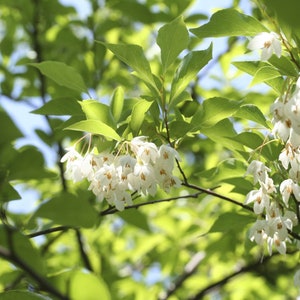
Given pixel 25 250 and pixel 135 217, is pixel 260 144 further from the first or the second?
pixel 25 250

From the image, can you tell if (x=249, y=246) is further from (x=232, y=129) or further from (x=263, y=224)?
(x=232, y=129)

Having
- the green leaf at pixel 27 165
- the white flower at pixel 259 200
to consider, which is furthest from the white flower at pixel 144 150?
the green leaf at pixel 27 165

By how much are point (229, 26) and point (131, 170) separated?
0.51m

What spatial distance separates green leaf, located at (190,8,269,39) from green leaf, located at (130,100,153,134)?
0.86 feet

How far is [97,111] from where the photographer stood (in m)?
1.71

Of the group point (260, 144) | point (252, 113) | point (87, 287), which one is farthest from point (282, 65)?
point (87, 287)

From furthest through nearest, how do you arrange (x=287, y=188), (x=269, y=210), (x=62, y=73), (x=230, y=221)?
1. (x=230, y=221)
2. (x=62, y=73)
3. (x=269, y=210)
4. (x=287, y=188)

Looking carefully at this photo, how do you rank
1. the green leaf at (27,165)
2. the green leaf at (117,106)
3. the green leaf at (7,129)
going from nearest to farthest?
the green leaf at (7,129), the green leaf at (27,165), the green leaf at (117,106)

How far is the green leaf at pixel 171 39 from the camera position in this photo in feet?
5.60

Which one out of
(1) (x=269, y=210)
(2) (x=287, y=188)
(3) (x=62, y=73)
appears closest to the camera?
(2) (x=287, y=188)

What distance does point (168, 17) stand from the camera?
125 inches

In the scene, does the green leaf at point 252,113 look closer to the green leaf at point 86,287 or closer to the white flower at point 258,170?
the white flower at point 258,170

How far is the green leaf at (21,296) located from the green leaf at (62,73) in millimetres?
876

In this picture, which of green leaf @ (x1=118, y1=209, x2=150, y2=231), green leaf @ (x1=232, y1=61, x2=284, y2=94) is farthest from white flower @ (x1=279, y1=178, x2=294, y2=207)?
green leaf @ (x1=118, y1=209, x2=150, y2=231)
